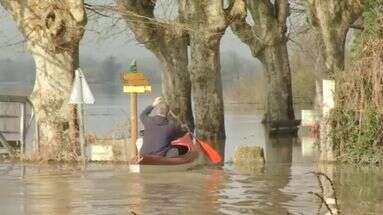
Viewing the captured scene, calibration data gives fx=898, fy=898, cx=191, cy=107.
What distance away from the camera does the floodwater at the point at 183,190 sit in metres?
15.2

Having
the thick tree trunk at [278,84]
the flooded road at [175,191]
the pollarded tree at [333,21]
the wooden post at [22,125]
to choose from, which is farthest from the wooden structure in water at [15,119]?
the thick tree trunk at [278,84]

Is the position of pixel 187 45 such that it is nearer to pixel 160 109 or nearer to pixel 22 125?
pixel 22 125

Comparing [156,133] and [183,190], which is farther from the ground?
[156,133]

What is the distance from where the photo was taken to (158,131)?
21594 mm

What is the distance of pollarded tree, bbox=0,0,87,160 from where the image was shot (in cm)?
2355

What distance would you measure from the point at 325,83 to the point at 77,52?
6848mm

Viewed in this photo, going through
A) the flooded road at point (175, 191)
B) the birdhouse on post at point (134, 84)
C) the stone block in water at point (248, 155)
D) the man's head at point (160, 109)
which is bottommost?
the flooded road at point (175, 191)

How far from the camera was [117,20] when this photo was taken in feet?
104

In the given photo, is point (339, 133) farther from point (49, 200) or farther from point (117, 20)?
point (117, 20)

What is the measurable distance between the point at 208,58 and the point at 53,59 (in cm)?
1208

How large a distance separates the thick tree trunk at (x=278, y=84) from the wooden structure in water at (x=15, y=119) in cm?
1862

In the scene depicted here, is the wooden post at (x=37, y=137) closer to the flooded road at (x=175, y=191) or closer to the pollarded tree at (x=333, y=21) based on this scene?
the flooded road at (x=175, y=191)

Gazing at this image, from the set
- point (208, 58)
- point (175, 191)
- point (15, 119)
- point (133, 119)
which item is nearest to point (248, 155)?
point (133, 119)

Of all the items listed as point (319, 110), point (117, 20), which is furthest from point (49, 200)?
point (117, 20)
